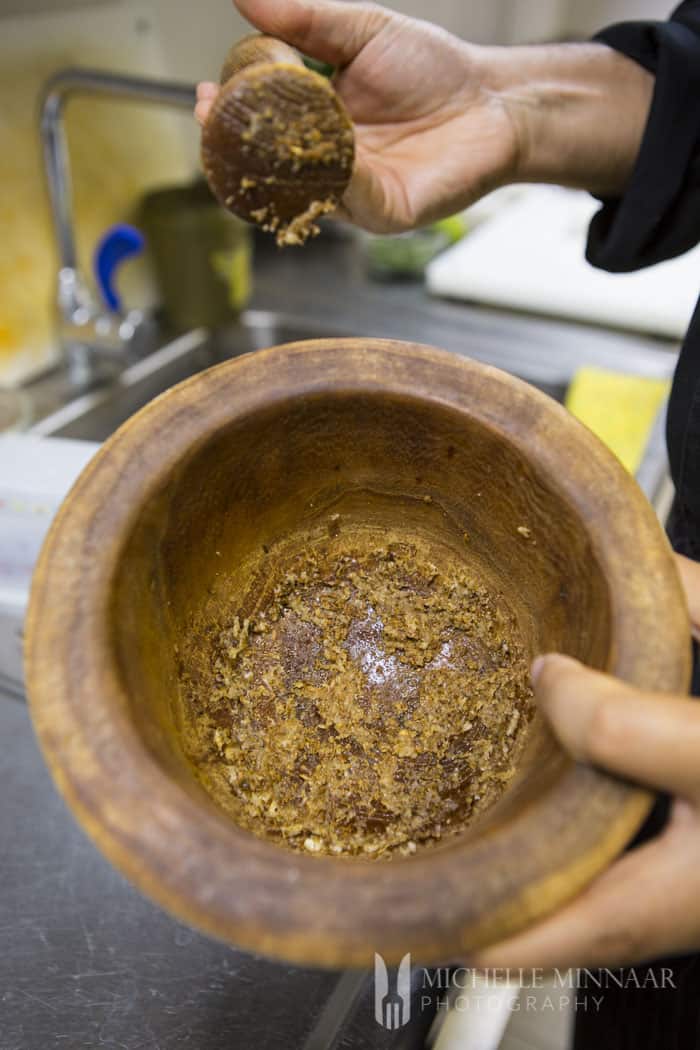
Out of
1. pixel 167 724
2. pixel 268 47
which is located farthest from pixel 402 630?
pixel 268 47

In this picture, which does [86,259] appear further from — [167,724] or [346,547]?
[167,724]

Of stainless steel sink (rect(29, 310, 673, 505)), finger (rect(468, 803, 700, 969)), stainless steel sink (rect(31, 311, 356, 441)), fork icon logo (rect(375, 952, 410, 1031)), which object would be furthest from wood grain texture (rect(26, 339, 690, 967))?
stainless steel sink (rect(31, 311, 356, 441))

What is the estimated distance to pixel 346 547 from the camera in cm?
67

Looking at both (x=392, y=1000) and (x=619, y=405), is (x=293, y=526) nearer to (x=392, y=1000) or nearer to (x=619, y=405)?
(x=392, y=1000)

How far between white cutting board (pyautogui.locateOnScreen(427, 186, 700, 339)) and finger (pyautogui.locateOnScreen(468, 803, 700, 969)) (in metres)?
1.33

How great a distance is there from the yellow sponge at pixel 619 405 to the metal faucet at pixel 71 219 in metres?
0.81

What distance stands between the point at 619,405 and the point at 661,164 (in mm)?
576

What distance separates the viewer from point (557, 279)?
5.45 ft

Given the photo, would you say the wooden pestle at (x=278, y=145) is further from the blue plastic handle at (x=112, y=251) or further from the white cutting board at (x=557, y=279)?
the white cutting board at (x=557, y=279)

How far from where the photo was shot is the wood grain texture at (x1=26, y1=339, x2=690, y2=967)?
377mm

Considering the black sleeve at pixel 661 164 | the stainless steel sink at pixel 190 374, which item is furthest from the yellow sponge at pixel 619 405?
the black sleeve at pixel 661 164

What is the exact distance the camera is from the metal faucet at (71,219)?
45.1 inches

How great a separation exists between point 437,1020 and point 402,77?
3.26ft

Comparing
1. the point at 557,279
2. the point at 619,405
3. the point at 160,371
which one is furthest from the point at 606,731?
the point at 557,279
